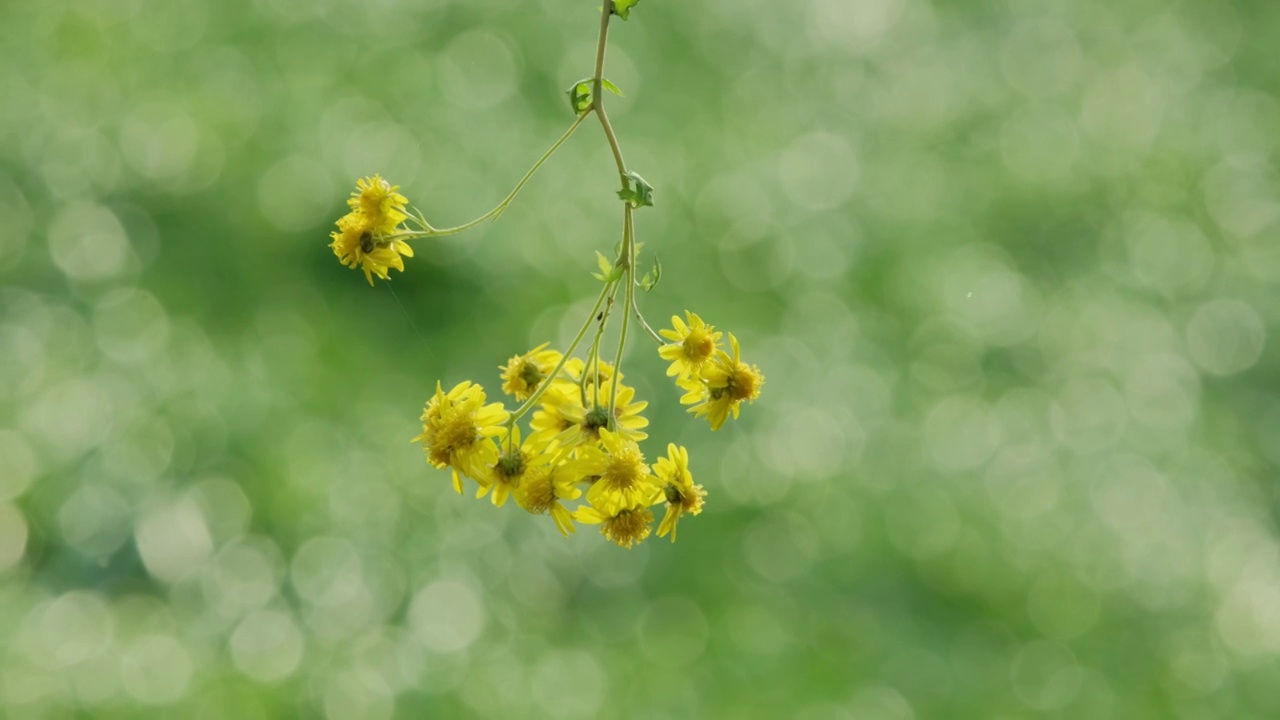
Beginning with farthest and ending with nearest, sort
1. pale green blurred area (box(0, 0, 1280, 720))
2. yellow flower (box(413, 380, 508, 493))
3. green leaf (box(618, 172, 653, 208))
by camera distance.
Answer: pale green blurred area (box(0, 0, 1280, 720))
yellow flower (box(413, 380, 508, 493))
green leaf (box(618, 172, 653, 208))

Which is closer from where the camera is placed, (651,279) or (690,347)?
(651,279)

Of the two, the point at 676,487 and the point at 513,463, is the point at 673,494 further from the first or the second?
the point at 513,463

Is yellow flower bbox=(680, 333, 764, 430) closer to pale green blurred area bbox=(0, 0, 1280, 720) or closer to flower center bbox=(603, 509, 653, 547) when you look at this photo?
flower center bbox=(603, 509, 653, 547)

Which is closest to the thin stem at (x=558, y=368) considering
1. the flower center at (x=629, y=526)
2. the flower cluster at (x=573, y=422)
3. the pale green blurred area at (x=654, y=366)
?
the flower cluster at (x=573, y=422)

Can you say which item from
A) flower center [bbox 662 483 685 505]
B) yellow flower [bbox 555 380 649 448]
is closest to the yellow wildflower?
yellow flower [bbox 555 380 649 448]

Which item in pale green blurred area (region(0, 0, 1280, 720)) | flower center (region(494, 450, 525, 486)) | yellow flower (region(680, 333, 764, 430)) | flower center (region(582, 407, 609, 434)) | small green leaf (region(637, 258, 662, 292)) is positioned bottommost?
flower center (region(494, 450, 525, 486))

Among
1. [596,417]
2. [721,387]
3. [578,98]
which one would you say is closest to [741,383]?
[721,387]
